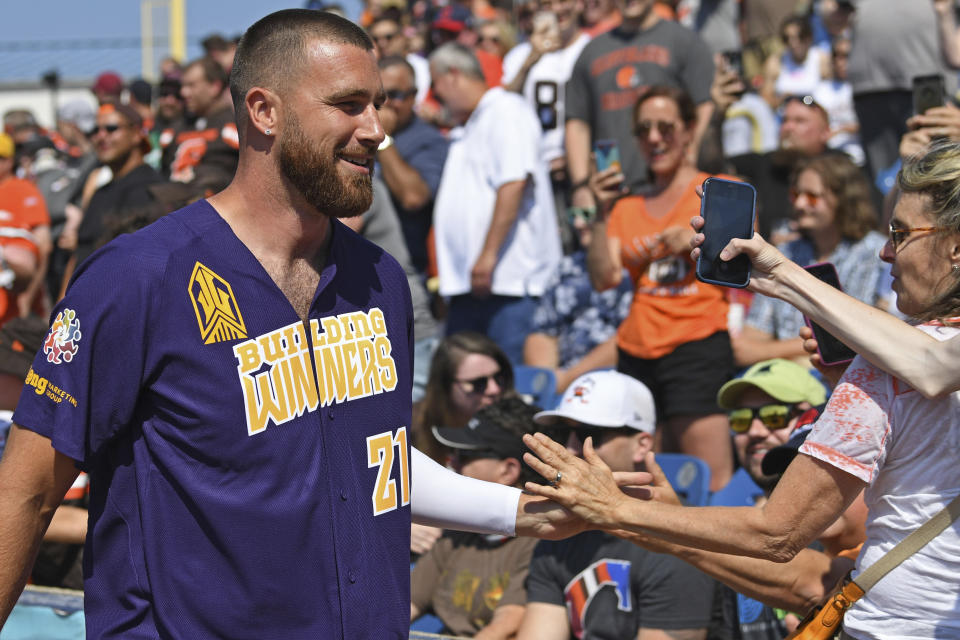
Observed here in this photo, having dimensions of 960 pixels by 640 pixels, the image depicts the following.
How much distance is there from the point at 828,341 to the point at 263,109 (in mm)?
1711

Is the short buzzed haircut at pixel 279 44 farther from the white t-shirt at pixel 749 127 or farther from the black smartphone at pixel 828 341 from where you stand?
the white t-shirt at pixel 749 127

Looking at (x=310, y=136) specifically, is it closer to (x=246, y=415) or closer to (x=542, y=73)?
(x=246, y=415)

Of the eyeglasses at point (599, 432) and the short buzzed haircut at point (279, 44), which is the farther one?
the eyeglasses at point (599, 432)

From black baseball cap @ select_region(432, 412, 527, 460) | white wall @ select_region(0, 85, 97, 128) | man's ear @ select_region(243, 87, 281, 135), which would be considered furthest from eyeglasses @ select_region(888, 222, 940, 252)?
white wall @ select_region(0, 85, 97, 128)

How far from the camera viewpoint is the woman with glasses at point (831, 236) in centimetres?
626

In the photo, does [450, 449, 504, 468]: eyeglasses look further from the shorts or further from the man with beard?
the man with beard

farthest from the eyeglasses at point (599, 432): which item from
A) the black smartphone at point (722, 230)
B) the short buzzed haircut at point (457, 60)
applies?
the short buzzed haircut at point (457, 60)

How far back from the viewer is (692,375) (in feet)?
19.4

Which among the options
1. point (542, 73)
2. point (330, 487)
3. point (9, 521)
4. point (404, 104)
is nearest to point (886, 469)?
point (330, 487)

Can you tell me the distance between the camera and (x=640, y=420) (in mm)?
5035

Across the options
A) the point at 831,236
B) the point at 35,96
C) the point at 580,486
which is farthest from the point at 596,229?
the point at 35,96

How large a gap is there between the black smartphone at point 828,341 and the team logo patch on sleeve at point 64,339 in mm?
1985

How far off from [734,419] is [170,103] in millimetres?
8058

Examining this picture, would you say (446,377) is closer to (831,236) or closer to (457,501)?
(831,236)
